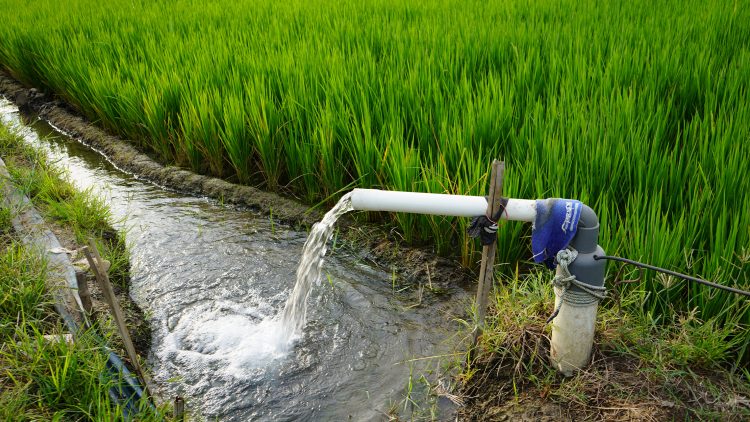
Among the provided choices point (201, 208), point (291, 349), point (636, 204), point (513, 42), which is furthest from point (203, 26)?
point (636, 204)

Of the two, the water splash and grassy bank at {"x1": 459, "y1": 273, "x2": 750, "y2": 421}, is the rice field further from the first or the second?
the water splash

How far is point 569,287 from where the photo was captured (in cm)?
156

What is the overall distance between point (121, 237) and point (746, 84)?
10.4 feet

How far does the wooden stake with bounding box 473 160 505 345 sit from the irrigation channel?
14.1 inches

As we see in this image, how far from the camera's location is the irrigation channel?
196 cm

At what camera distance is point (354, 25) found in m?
4.70

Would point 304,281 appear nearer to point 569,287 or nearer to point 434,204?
point 434,204

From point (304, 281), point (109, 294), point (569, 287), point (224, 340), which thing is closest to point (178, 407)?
point (109, 294)

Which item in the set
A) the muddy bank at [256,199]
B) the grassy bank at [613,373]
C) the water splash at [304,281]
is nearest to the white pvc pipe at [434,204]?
the grassy bank at [613,373]

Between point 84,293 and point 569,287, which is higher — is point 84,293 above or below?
below

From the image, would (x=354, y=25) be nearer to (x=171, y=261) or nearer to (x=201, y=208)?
(x=201, y=208)

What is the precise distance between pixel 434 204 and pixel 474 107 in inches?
57.0

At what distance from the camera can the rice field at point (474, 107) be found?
2082 mm

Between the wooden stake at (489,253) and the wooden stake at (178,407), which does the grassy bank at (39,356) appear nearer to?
the wooden stake at (178,407)
